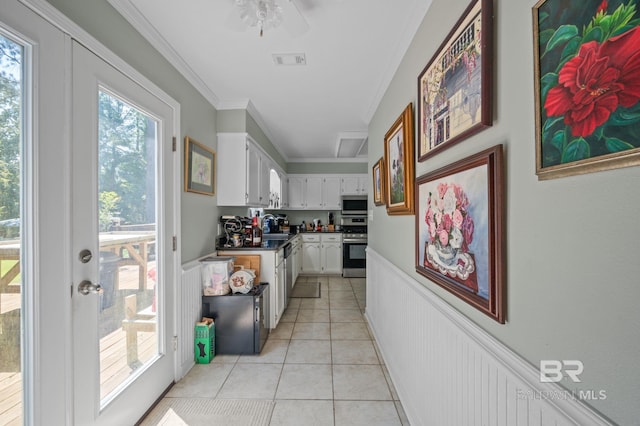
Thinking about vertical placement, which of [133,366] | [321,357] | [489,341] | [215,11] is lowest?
[321,357]

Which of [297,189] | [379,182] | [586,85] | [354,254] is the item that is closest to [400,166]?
[379,182]

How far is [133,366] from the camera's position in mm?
1593

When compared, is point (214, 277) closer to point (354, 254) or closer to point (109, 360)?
point (109, 360)

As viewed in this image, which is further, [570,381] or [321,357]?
[321,357]

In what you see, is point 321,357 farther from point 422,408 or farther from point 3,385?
point 3,385

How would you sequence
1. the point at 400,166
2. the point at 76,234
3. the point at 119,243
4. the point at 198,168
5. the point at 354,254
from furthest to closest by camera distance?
the point at 354,254 → the point at 198,168 → the point at 400,166 → the point at 119,243 → the point at 76,234

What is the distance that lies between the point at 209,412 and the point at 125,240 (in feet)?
4.06

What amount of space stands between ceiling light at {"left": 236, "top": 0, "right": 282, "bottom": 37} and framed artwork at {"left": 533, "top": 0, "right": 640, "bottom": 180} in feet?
3.78

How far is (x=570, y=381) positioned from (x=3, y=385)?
181cm

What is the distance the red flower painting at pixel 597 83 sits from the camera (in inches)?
18.9

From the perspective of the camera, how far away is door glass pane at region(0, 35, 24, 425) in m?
0.95

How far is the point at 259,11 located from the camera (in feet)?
4.33

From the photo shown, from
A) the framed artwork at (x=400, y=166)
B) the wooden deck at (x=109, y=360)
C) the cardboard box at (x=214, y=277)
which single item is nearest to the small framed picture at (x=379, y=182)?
the framed artwork at (x=400, y=166)

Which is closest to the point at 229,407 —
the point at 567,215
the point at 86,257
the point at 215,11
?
the point at 86,257
